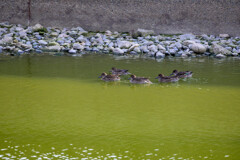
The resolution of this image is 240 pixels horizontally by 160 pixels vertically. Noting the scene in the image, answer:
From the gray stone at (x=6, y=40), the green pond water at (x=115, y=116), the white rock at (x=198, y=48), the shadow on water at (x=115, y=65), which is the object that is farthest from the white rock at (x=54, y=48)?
the white rock at (x=198, y=48)

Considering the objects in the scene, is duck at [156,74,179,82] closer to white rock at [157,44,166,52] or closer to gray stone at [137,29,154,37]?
white rock at [157,44,166,52]

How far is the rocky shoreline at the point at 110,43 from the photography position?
54.1ft

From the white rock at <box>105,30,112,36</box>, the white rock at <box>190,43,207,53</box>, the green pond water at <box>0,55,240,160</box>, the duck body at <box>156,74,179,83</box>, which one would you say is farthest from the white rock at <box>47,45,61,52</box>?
the duck body at <box>156,74,179,83</box>

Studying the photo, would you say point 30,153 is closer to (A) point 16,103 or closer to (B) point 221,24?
(A) point 16,103

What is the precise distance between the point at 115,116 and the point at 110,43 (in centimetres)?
1015

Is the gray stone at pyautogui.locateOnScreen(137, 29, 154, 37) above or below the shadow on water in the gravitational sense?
above

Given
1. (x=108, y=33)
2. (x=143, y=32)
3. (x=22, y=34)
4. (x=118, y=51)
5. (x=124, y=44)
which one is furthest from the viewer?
(x=108, y=33)

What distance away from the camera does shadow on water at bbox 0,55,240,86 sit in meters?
11.6

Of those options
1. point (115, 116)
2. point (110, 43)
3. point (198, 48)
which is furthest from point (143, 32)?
point (115, 116)

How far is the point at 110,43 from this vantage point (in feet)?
58.0

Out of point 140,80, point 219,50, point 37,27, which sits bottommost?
point 140,80

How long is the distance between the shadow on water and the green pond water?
0.04m

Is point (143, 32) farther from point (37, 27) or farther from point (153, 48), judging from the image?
point (37, 27)

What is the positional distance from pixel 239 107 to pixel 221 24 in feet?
41.2
